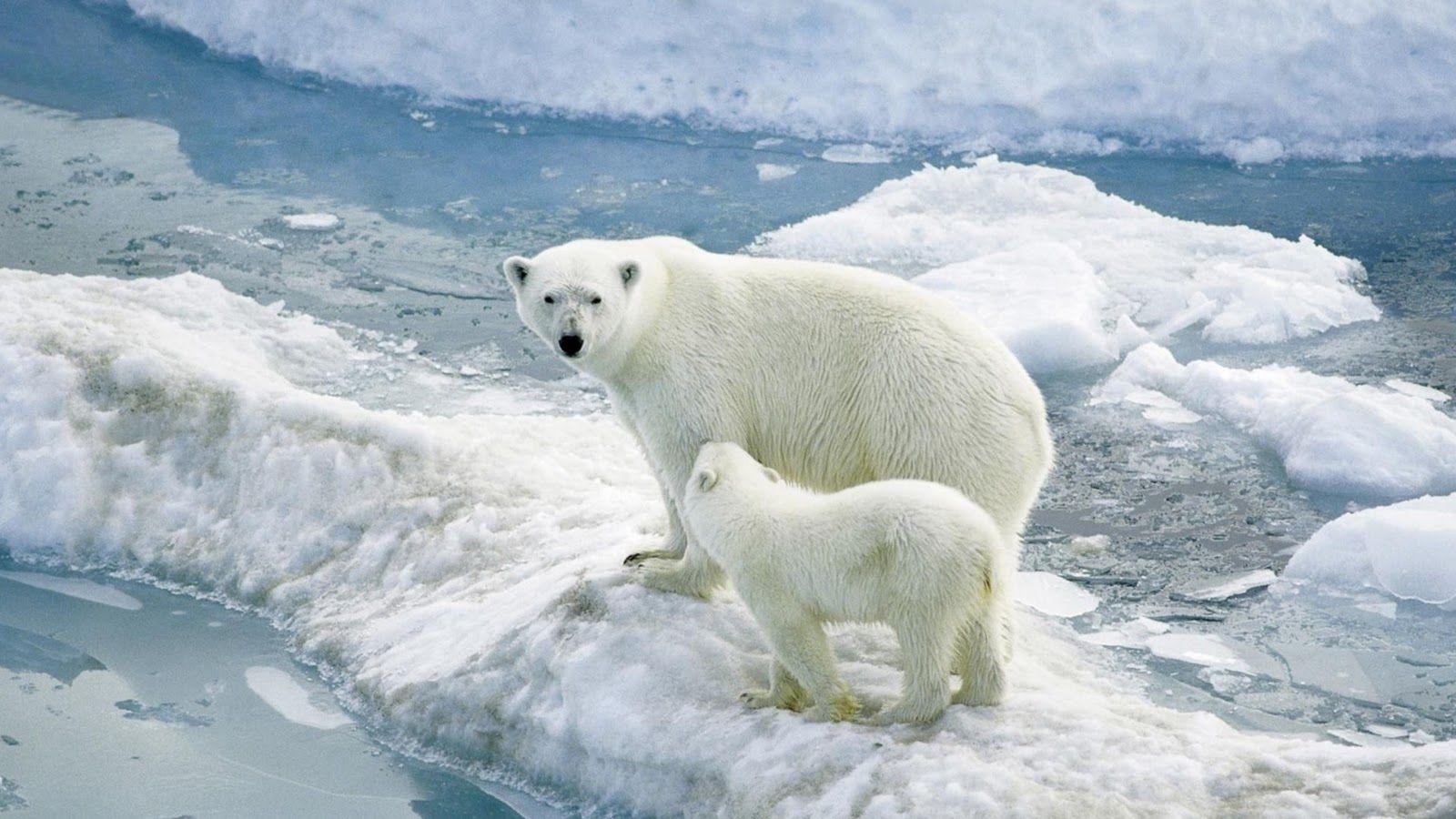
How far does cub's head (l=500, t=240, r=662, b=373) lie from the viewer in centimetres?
403

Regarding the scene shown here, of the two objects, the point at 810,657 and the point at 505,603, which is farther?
the point at 505,603

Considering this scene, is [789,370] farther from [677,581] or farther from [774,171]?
[774,171]

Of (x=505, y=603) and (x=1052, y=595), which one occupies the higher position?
(x=505, y=603)

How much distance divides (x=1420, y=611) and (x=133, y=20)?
462 inches

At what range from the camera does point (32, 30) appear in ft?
41.2

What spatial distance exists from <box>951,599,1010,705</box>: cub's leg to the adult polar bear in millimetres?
476

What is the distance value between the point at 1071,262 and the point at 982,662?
15.8 feet

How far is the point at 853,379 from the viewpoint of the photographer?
4.28m

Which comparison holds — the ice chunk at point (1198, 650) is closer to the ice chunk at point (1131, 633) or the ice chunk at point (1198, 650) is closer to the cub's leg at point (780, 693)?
the ice chunk at point (1131, 633)

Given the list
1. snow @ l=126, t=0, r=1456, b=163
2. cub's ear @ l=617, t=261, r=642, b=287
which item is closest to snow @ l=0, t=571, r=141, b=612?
cub's ear @ l=617, t=261, r=642, b=287

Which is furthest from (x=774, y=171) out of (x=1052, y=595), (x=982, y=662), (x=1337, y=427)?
(x=982, y=662)

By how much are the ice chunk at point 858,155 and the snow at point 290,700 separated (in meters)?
6.81

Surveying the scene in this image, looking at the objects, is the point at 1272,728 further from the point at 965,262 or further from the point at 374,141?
the point at 374,141

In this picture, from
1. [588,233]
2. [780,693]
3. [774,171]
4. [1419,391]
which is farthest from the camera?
[774,171]
